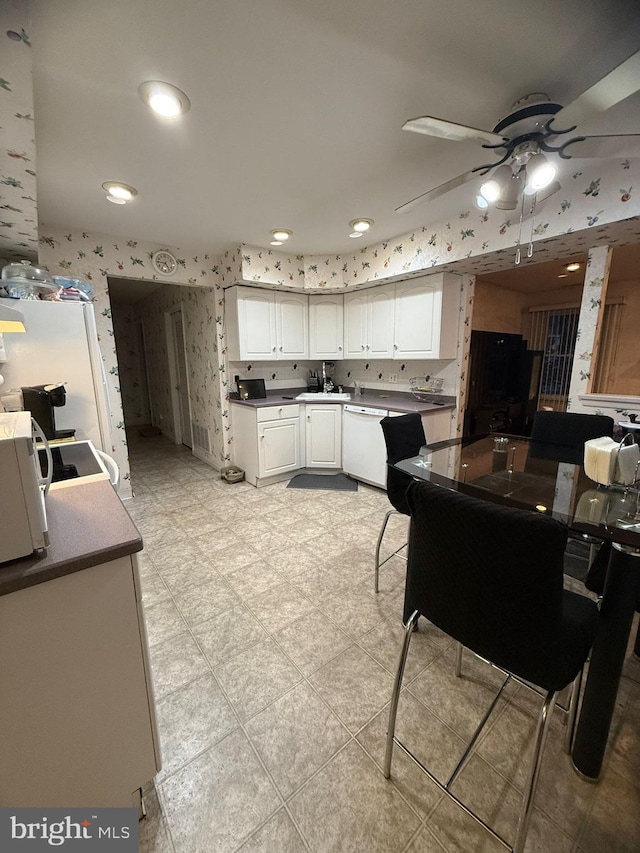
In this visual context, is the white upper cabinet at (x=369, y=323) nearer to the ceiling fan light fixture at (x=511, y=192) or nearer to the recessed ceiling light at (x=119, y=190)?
the ceiling fan light fixture at (x=511, y=192)

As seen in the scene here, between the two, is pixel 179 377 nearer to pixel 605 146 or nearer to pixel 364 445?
pixel 364 445

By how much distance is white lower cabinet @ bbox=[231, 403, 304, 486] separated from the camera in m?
3.51

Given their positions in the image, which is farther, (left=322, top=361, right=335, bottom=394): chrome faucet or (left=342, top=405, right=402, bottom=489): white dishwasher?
(left=322, top=361, right=335, bottom=394): chrome faucet

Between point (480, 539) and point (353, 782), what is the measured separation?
3.17 feet

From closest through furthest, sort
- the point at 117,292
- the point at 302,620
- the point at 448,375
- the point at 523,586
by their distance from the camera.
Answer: the point at 523,586
the point at 302,620
the point at 448,375
the point at 117,292

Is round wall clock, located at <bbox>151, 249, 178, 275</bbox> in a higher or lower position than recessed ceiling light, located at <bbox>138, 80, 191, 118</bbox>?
lower

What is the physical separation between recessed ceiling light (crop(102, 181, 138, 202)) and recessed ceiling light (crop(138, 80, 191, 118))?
0.86m

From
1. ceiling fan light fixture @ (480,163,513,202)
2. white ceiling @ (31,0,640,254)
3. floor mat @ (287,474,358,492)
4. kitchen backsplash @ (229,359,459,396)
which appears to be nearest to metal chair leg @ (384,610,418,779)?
ceiling fan light fixture @ (480,163,513,202)

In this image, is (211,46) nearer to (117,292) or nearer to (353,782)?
(353,782)

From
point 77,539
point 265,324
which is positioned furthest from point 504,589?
point 265,324

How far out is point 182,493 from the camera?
11.4 ft

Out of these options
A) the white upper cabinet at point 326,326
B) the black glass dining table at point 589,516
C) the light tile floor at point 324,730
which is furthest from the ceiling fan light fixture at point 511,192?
the white upper cabinet at point 326,326

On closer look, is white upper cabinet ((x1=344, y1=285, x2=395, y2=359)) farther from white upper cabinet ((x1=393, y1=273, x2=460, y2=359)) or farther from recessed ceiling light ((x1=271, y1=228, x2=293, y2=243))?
recessed ceiling light ((x1=271, y1=228, x2=293, y2=243))

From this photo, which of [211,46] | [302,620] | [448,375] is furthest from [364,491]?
[211,46]
